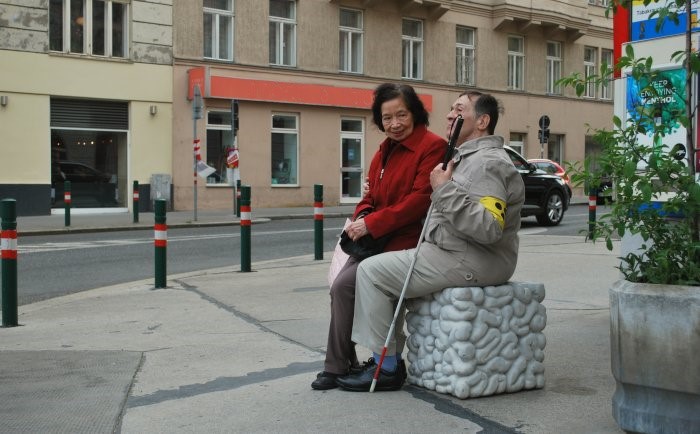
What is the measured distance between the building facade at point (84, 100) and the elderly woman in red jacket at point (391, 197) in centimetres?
1889

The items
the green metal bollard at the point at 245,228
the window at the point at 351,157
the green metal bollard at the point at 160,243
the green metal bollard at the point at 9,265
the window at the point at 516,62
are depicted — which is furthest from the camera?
the window at the point at 516,62

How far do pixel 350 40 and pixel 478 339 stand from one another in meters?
24.9

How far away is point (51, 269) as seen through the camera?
12.1 m

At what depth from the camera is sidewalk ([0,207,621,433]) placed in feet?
14.2

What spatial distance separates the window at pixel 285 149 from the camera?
89.4 ft

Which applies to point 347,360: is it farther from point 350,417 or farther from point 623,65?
point 623,65

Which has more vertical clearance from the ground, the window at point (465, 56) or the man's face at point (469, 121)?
the window at point (465, 56)

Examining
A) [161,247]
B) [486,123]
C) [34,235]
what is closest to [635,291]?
[486,123]

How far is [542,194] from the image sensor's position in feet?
62.2

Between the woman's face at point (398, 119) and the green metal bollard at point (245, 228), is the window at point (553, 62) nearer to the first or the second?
the green metal bollard at point (245, 228)

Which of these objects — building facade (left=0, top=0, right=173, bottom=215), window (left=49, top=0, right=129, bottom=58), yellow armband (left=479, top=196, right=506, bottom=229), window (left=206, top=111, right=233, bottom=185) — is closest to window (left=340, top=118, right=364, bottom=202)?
window (left=206, top=111, right=233, bottom=185)

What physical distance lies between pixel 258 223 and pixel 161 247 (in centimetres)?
1269

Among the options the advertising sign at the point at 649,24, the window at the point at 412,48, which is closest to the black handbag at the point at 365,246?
the advertising sign at the point at 649,24

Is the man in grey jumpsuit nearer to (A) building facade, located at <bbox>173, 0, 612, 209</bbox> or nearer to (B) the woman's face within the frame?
(B) the woman's face
